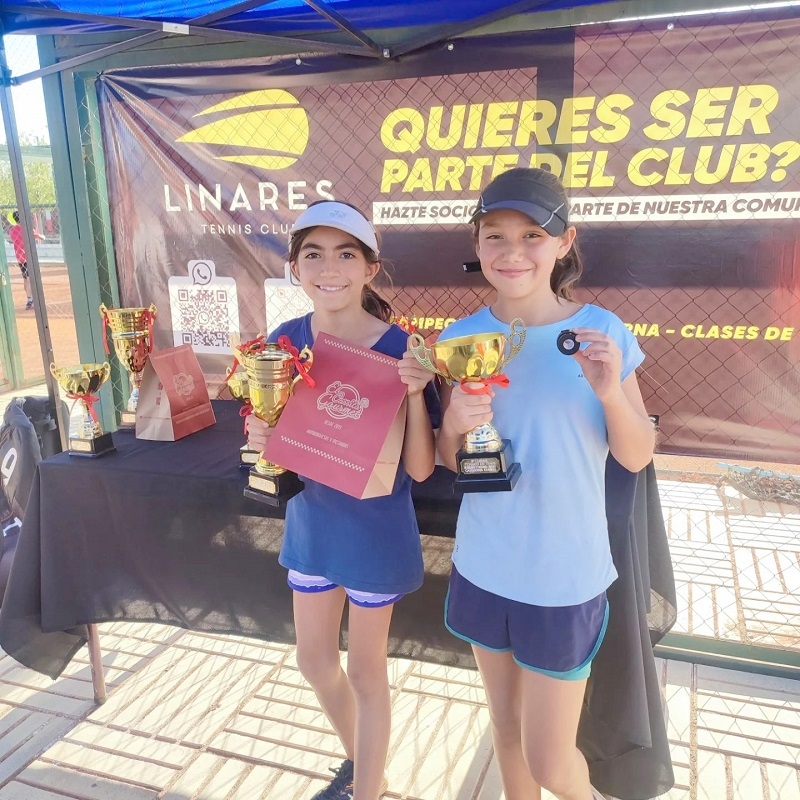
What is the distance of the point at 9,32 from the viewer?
3.45m

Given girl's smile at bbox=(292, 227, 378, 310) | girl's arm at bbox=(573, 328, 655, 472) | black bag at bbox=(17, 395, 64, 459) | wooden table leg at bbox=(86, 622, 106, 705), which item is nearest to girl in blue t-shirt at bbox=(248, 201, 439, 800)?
girl's smile at bbox=(292, 227, 378, 310)

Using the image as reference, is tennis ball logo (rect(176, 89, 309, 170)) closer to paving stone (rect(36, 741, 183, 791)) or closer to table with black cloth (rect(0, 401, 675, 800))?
table with black cloth (rect(0, 401, 675, 800))

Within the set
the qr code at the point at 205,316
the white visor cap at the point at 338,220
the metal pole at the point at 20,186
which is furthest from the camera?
the qr code at the point at 205,316

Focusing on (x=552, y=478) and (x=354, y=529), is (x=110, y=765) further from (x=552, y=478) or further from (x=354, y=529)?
(x=552, y=478)

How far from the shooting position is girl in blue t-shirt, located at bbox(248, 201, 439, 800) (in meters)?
1.77

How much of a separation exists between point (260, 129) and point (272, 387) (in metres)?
2.29

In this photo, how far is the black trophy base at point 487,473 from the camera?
4.82ft

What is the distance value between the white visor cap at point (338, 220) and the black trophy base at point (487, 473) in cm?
70

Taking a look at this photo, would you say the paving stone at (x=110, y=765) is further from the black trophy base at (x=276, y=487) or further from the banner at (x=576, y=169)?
the banner at (x=576, y=169)

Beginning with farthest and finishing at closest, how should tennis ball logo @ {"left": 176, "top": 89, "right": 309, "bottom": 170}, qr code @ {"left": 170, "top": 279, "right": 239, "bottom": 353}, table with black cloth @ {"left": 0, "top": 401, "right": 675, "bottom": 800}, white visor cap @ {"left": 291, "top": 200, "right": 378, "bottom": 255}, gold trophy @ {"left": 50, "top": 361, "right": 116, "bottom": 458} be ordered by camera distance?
qr code @ {"left": 170, "top": 279, "right": 239, "bottom": 353} < tennis ball logo @ {"left": 176, "top": 89, "right": 309, "bottom": 170} < gold trophy @ {"left": 50, "top": 361, "right": 116, "bottom": 458} < table with black cloth @ {"left": 0, "top": 401, "right": 675, "bottom": 800} < white visor cap @ {"left": 291, "top": 200, "right": 378, "bottom": 255}

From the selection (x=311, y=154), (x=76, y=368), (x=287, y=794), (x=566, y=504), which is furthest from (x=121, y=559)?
(x=311, y=154)

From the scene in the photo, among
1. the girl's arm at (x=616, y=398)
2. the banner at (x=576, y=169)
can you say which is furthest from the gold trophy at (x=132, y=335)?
the girl's arm at (x=616, y=398)

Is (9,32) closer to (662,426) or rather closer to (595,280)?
(595,280)

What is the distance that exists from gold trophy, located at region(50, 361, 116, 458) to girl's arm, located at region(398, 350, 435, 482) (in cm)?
144
